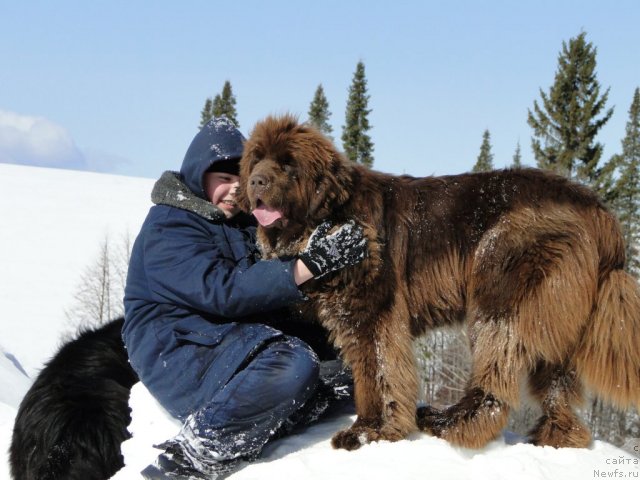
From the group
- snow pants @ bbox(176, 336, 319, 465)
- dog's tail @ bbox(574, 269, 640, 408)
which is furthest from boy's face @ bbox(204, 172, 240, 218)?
dog's tail @ bbox(574, 269, 640, 408)

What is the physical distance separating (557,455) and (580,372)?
1.63ft

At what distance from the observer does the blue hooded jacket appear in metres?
3.64

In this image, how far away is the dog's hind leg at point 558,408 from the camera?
3641mm

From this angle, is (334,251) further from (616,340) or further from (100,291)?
(100,291)

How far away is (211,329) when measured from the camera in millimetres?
3762

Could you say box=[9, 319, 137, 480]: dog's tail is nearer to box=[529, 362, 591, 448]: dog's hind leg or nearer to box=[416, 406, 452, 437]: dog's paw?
box=[416, 406, 452, 437]: dog's paw

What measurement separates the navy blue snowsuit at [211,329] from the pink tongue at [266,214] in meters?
0.26

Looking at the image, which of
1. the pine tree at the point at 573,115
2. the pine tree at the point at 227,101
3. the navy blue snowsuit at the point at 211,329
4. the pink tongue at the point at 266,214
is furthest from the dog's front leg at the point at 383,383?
the pine tree at the point at 227,101

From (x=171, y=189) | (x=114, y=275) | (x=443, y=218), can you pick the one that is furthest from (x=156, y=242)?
(x=114, y=275)

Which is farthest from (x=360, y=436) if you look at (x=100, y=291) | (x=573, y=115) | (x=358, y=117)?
(x=100, y=291)

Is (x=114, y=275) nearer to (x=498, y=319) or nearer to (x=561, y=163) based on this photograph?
(x=561, y=163)

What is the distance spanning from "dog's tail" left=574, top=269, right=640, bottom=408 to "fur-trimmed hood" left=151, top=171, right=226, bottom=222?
239 cm

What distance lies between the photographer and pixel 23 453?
4.22 meters

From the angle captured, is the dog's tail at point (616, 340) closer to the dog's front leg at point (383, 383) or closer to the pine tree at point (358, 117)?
the dog's front leg at point (383, 383)
